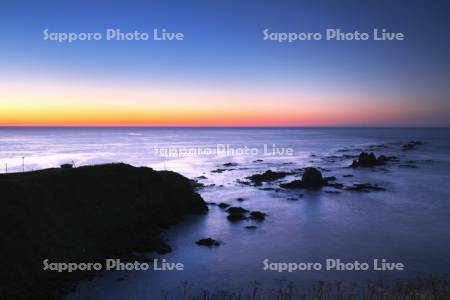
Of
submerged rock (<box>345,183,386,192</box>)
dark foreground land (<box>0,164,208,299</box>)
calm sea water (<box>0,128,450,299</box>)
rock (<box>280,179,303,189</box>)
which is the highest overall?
dark foreground land (<box>0,164,208,299</box>)

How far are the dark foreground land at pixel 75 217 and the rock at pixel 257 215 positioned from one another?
5635mm

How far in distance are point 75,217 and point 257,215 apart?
717 inches

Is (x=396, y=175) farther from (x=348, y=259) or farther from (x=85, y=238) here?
(x=85, y=238)

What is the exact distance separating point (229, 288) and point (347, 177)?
49.2 metres

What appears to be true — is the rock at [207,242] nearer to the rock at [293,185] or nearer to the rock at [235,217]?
the rock at [235,217]

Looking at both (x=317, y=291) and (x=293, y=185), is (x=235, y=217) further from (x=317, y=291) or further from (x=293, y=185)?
(x=293, y=185)

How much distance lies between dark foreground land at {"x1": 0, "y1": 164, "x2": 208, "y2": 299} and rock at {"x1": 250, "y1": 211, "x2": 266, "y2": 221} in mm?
5635

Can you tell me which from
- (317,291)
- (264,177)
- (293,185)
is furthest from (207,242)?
(264,177)

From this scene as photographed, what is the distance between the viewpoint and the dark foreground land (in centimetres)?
2077

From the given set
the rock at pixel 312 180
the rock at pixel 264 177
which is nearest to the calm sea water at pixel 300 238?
the rock at pixel 312 180

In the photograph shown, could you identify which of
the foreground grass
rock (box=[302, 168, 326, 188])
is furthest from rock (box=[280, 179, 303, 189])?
the foreground grass

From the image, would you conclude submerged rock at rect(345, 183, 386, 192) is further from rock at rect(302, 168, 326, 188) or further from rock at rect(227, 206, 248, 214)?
rock at rect(227, 206, 248, 214)

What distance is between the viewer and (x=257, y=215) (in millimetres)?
38312

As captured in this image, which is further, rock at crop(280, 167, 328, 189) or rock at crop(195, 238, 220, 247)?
rock at crop(280, 167, 328, 189)
